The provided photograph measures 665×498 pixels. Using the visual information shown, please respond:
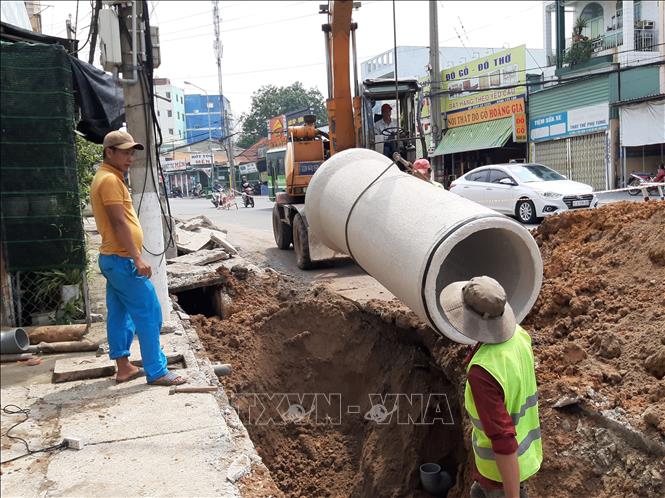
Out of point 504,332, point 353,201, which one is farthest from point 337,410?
point 504,332

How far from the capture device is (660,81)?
20.3m

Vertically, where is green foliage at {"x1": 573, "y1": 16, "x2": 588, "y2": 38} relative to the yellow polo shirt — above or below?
above

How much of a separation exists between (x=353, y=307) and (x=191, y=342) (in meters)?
1.90

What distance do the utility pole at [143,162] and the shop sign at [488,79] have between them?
1819 cm

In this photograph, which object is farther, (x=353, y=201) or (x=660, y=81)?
(x=660, y=81)

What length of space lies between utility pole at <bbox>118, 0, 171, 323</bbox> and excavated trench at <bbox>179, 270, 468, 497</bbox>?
1.00 metres

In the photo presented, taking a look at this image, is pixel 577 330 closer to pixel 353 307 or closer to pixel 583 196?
pixel 353 307

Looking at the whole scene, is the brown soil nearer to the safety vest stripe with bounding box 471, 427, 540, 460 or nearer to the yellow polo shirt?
the safety vest stripe with bounding box 471, 427, 540, 460

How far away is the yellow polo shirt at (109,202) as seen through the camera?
416 centimetres

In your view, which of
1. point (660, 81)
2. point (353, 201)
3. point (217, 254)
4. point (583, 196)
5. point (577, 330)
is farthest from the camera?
point (660, 81)

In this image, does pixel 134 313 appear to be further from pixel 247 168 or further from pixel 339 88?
pixel 247 168

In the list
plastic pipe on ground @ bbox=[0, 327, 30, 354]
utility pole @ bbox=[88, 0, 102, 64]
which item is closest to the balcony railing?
utility pole @ bbox=[88, 0, 102, 64]

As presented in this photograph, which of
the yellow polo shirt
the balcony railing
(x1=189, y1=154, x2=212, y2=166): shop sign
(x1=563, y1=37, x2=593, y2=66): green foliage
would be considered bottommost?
the yellow polo shirt

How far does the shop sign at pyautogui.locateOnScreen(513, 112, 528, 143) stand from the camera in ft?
77.6
